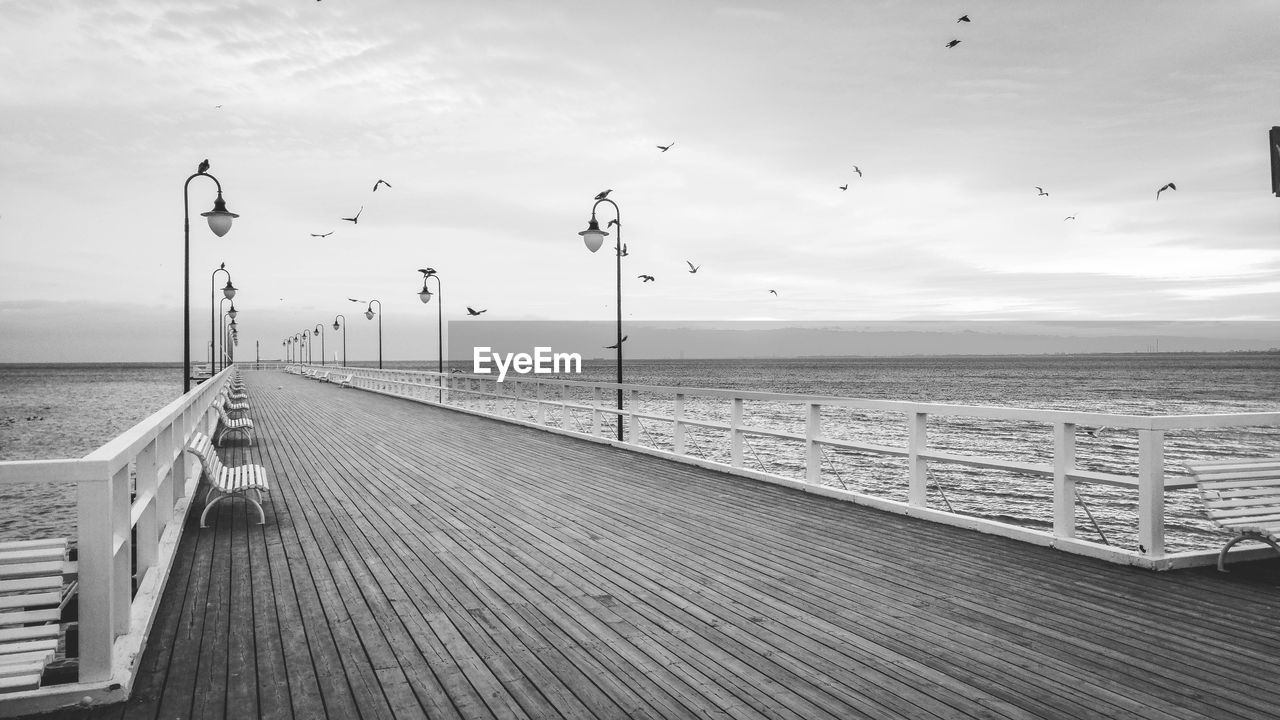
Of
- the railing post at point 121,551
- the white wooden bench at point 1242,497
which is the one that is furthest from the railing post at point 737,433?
the railing post at point 121,551

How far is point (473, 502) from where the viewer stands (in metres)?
8.00

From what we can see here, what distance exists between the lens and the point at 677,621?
4.35 m

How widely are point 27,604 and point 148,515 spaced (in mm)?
1842

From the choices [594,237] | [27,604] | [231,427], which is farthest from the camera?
[594,237]

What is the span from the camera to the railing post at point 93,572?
314 cm

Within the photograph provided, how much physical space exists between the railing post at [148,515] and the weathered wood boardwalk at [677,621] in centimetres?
26

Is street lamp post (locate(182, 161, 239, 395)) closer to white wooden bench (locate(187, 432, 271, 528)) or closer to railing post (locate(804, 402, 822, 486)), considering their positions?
white wooden bench (locate(187, 432, 271, 528))

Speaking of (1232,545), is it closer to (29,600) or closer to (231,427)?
(29,600)

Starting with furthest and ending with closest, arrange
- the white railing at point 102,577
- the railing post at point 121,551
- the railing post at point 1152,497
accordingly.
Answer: the railing post at point 1152,497, the railing post at point 121,551, the white railing at point 102,577

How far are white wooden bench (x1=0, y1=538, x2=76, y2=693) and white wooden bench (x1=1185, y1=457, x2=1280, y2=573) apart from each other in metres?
6.04

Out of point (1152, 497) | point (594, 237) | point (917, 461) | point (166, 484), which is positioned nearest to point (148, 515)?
point (166, 484)

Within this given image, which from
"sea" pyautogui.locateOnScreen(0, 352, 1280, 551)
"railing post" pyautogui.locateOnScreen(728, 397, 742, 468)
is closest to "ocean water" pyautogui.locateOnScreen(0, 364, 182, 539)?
"sea" pyautogui.locateOnScreen(0, 352, 1280, 551)

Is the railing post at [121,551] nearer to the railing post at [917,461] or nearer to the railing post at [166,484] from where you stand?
the railing post at [166,484]

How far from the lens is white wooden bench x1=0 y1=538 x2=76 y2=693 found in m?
2.97
